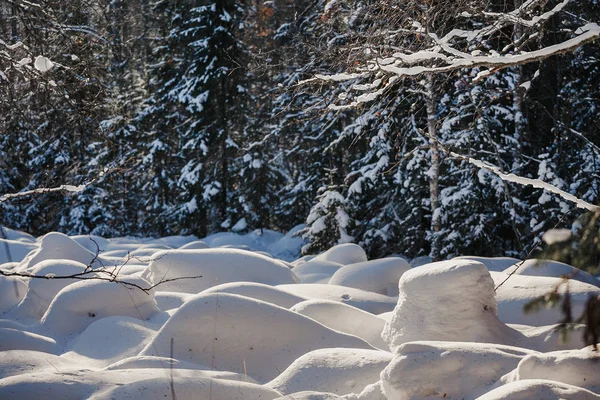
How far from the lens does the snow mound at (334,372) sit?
403 centimetres

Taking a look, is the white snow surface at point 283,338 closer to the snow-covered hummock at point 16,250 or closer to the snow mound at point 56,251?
the snow mound at point 56,251

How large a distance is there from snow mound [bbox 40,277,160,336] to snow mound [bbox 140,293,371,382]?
152 centimetres

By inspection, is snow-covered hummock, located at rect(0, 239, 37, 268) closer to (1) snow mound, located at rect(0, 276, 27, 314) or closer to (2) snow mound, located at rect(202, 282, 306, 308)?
(1) snow mound, located at rect(0, 276, 27, 314)

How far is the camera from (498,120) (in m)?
12.3

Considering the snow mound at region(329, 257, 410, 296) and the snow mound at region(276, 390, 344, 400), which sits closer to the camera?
the snow mound at region(276, 390, 344, 400)

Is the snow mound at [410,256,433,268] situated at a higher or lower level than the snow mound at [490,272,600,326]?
lower

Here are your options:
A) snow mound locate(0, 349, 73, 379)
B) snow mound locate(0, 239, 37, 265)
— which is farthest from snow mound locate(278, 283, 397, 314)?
snow mound locate(0, 239, 37, 265)

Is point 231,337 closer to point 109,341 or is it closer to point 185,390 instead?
point 185,390

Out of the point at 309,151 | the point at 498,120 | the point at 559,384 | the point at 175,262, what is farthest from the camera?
the point at 309,151

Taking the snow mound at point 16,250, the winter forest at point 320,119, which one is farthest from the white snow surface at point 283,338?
the snow mound at point 16,250

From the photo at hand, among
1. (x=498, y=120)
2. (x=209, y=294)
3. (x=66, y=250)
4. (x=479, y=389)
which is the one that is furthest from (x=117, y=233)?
(x=479, y=389)

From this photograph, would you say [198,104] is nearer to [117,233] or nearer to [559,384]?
[117,233]

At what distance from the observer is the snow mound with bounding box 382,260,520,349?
4949 millimetres

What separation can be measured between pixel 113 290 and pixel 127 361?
204 cm
